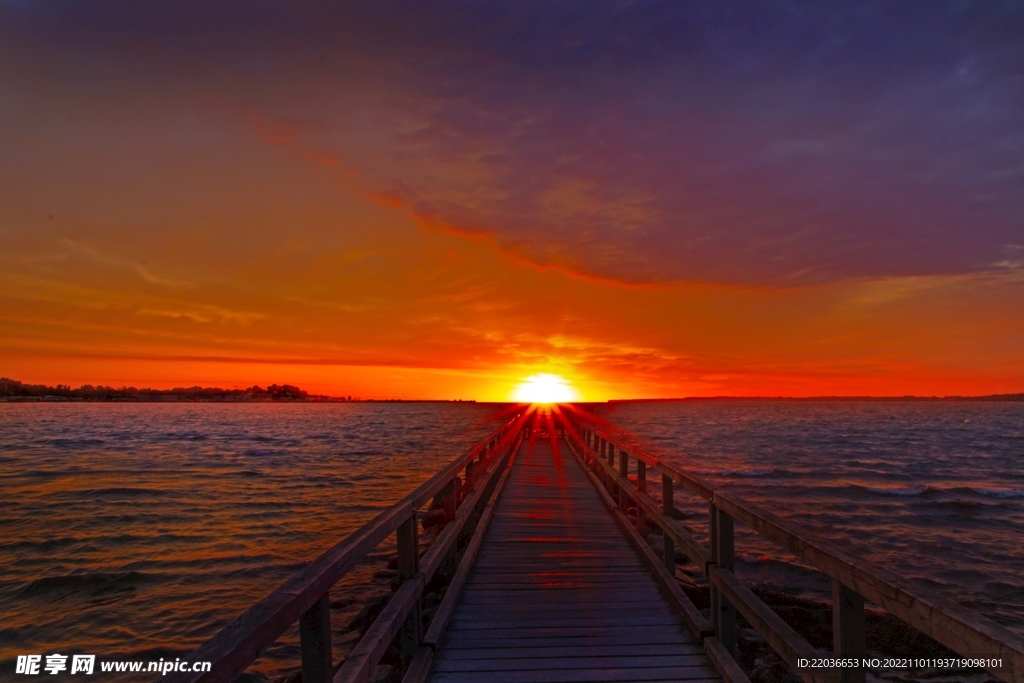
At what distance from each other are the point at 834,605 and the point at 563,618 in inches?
122

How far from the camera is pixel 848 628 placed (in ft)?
9.68

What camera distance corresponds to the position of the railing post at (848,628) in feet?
9.55

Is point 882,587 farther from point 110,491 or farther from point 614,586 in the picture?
point 110,491

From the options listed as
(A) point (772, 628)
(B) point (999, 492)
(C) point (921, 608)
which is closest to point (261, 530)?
(A) point (772, 628)

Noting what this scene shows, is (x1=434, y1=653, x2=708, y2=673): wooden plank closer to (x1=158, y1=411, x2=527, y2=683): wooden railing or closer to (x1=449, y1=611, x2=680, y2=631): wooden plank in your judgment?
(x1=158, y1=411, x2=527, y2=683): wooden railing

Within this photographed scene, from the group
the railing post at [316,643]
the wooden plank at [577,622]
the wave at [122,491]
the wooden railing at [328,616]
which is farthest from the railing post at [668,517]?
the wave at [122,491]

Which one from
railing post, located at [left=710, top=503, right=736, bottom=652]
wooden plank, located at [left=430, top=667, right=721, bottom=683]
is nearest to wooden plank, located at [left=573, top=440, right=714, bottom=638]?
railing post, located at [left=710, top=503, right=736, bottom=652]

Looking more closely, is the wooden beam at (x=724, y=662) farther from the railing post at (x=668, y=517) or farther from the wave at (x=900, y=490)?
the wave at (x=900, y=490)

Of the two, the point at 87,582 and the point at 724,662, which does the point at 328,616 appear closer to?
the point at 724,662

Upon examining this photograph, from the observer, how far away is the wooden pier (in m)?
2.46

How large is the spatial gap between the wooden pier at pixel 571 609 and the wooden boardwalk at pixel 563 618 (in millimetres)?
17

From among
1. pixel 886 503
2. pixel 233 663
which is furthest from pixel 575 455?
pixel 233 663

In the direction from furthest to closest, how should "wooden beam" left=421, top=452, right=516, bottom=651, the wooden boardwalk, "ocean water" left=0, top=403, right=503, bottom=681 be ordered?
1. "ocean water" left=0, top=403, right=503, bottom=681
2. "wooden beam" left=421, top=452, right=516, bottom=651
3. the wooden boardwalk

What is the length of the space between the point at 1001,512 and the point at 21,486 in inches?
1441
